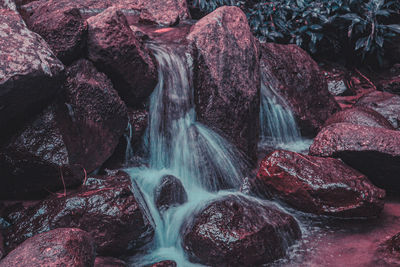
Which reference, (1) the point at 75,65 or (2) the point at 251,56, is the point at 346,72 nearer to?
(2) the point at 251,56

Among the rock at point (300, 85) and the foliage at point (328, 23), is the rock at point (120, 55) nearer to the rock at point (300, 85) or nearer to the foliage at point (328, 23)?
the rock at point (300, 85)

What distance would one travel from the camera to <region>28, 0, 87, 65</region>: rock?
3230 mm

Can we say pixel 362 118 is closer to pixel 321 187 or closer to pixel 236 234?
pixel 321 187

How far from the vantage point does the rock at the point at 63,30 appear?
10.6ft

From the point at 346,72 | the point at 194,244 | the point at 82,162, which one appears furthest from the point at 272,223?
the point at 346,72

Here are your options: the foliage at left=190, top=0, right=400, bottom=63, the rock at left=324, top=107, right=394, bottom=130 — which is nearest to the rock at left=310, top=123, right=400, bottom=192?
the rock at left=324, top=107, right=394, bottom=130

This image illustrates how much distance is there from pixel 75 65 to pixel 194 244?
1.98 meters

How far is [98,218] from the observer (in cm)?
292

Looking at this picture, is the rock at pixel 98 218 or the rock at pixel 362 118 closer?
the rock at pixel 98 218

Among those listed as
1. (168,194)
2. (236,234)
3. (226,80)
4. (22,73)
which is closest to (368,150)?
(226,80)

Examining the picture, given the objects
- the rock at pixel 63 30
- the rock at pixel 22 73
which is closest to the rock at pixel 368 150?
the rock at pixel 63 30

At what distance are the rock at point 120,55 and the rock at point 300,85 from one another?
90.1 inches

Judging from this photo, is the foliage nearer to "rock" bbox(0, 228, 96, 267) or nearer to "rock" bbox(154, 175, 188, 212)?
"rock" bbox(154, 175, 188, 212)

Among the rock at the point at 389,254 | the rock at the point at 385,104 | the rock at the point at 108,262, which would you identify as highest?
the rock at the point at 385,104
